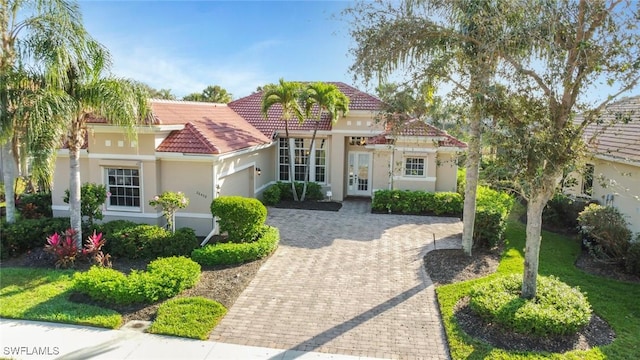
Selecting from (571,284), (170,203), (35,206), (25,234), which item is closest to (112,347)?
(170,203)

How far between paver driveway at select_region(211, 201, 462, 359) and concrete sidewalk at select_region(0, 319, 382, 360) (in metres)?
0.31

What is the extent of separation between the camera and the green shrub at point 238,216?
12281 mm

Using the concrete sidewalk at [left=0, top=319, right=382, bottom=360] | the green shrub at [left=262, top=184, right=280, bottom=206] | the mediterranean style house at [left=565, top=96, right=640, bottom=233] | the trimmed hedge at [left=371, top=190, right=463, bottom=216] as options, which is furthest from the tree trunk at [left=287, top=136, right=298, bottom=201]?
the concrete sidewalk at [left=0, top=319, right=382, bottom=360]

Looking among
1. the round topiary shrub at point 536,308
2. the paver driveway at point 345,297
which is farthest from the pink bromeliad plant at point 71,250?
the round topiary shrub at point 536,308

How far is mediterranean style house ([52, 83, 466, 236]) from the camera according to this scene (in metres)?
13.8

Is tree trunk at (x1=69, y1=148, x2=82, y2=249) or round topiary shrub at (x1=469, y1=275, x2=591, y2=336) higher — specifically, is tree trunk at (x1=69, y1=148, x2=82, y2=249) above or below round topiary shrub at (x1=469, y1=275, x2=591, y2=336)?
above

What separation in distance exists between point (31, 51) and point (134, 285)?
6.67 meters

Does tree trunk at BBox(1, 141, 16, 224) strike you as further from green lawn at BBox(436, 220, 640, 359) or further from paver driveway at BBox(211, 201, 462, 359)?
green lawn at BBox(436, 220, 640, 359)

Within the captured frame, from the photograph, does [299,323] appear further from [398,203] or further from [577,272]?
[398,203]

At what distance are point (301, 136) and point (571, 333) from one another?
15.8m

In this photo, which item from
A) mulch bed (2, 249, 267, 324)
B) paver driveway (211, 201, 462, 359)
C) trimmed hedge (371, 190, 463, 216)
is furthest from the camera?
trimmed hedge (371, 190, 463, 216)

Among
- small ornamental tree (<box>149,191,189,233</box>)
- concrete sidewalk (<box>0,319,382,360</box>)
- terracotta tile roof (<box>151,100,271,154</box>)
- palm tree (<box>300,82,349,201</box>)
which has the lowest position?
concrete sidewalk (<box>0,319,382,360</box>)

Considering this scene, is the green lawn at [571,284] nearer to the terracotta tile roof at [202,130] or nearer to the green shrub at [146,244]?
the green shrub at [146,244]

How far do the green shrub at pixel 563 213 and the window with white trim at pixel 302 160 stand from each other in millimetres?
10467
